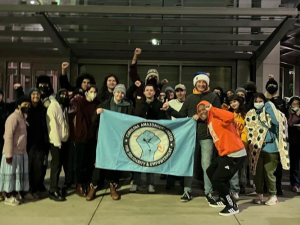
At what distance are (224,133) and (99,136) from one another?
2.19 metres

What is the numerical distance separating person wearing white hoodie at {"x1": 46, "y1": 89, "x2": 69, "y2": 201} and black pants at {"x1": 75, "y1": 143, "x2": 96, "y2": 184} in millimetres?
314

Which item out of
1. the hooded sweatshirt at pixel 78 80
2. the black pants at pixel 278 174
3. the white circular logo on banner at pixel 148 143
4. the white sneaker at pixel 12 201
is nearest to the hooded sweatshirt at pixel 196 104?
the white circular logo on banner at pixel 148 143

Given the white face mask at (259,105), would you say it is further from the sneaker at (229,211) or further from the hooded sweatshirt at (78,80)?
the hooded sweatshirt at (78,80)

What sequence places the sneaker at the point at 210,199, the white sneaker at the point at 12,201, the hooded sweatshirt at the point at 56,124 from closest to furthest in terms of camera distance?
1. the white sneaker at the point at 12,201
2. the sneaker at the point at 210,199
3. the hooded sweatshirt at the point at 56,124

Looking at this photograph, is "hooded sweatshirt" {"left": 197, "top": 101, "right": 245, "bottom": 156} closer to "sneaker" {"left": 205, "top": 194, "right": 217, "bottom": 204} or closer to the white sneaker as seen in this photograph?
"sneaker" {"left": 205, "top": 194, "right": 217, "bottom": 204}

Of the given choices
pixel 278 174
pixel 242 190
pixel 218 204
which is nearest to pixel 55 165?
pixel 218 204

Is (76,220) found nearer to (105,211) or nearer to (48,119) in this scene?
(105,211)

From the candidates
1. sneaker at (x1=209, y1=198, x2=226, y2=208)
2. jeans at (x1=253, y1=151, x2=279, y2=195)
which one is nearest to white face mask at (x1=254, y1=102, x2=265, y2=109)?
jeans at (x1=253, y1=151, x2=279, y2=195)

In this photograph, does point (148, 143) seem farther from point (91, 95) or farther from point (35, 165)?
point (35, 165)

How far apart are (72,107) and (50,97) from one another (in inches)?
17.0

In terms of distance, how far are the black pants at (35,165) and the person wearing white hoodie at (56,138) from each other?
19cm

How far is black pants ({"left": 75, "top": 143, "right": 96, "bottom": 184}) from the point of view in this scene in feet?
18.1

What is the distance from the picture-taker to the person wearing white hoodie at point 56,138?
5.41 meters

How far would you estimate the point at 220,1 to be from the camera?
38.5ft
